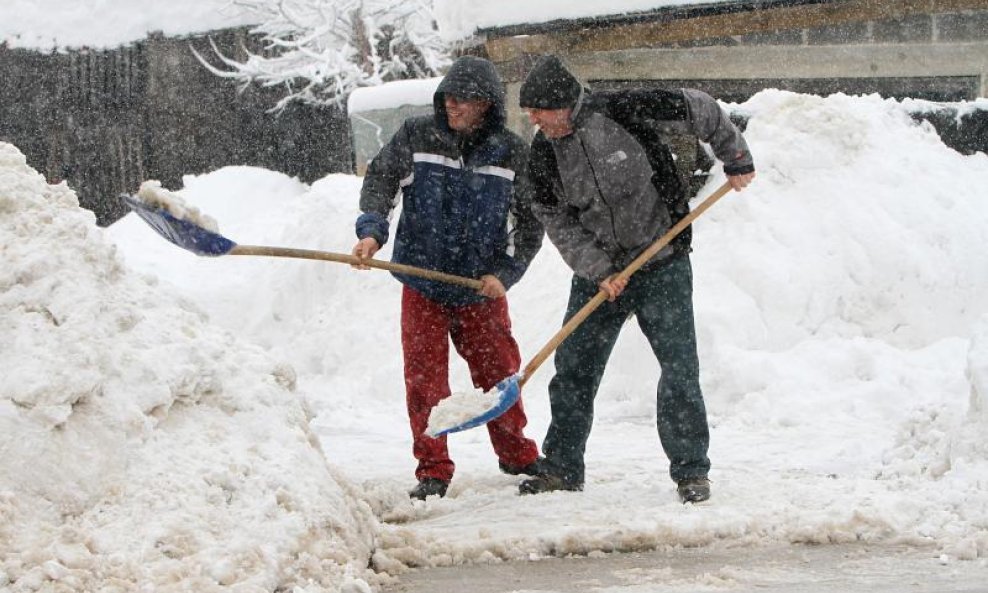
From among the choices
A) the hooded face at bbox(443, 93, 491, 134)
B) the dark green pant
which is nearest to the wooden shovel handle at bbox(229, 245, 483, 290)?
the dark green pant

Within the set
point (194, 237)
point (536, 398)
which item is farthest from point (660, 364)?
point (536, 398)

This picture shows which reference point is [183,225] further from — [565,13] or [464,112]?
[565,13]

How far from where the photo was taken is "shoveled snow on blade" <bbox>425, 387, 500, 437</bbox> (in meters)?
4.55

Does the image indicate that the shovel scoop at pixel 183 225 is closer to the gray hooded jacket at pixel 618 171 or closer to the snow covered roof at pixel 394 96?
the gray hooded jacket at pixel 618 171

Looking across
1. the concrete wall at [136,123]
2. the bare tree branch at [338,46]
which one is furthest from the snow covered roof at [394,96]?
the bare tree branch at [338,46]

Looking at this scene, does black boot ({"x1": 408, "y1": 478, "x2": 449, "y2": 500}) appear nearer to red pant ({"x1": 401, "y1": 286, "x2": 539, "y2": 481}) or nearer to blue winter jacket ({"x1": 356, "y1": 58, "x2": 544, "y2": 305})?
red pant ({"x1": 401, "y1": 286, "x2": 539, "y2": 481})

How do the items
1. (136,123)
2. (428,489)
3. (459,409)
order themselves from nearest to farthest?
(459,409)
(428,489)
(136,123)

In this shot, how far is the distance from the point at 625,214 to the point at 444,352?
35.9 inches

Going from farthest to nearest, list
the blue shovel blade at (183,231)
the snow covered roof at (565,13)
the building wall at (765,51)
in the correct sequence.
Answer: the building wall at (765,51)
the snow covered roof at (565,13)
the blue shovel blade at (183,231)

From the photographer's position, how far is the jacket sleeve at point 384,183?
5000 millimetres

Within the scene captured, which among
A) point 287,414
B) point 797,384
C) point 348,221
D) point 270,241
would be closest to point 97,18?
point 270,241

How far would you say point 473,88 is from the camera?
15.9ft

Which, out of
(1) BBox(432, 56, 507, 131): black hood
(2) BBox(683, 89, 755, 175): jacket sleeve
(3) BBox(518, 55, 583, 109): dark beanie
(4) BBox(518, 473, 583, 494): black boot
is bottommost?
(4) BBox(518, 473, 583, 494): black boot

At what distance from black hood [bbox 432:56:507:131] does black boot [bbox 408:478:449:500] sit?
52.3 inches
